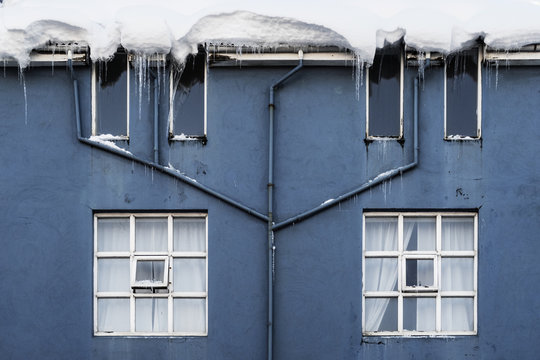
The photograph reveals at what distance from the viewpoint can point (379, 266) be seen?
7.60 m

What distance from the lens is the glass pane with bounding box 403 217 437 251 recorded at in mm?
7605

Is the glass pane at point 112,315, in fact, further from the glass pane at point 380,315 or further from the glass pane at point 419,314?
the glass pane at point 419,314

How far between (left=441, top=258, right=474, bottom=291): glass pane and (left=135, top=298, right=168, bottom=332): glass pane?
350 cm

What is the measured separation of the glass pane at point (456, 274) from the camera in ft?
24.9

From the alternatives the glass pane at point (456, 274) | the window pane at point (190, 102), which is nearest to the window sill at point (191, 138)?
the window pane at point (190, 102)

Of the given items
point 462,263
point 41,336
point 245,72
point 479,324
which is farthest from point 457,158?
A: point 41,336

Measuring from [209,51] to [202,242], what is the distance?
2.35 metres

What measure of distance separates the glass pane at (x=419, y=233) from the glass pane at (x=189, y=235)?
2535mm

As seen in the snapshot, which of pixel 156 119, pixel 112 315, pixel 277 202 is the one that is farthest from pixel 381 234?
pixel 112 315

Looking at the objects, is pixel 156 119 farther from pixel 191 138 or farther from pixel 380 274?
pixel 380 274

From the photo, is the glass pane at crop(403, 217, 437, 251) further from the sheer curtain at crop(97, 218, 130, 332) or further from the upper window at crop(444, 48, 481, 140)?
the sheer curtain at crop(97, 218, 130, 332)

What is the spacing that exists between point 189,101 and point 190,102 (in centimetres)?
2

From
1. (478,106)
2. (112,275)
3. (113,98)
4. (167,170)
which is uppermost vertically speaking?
(113,98)

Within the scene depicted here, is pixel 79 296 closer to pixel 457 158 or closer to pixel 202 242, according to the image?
pixel 202 242
